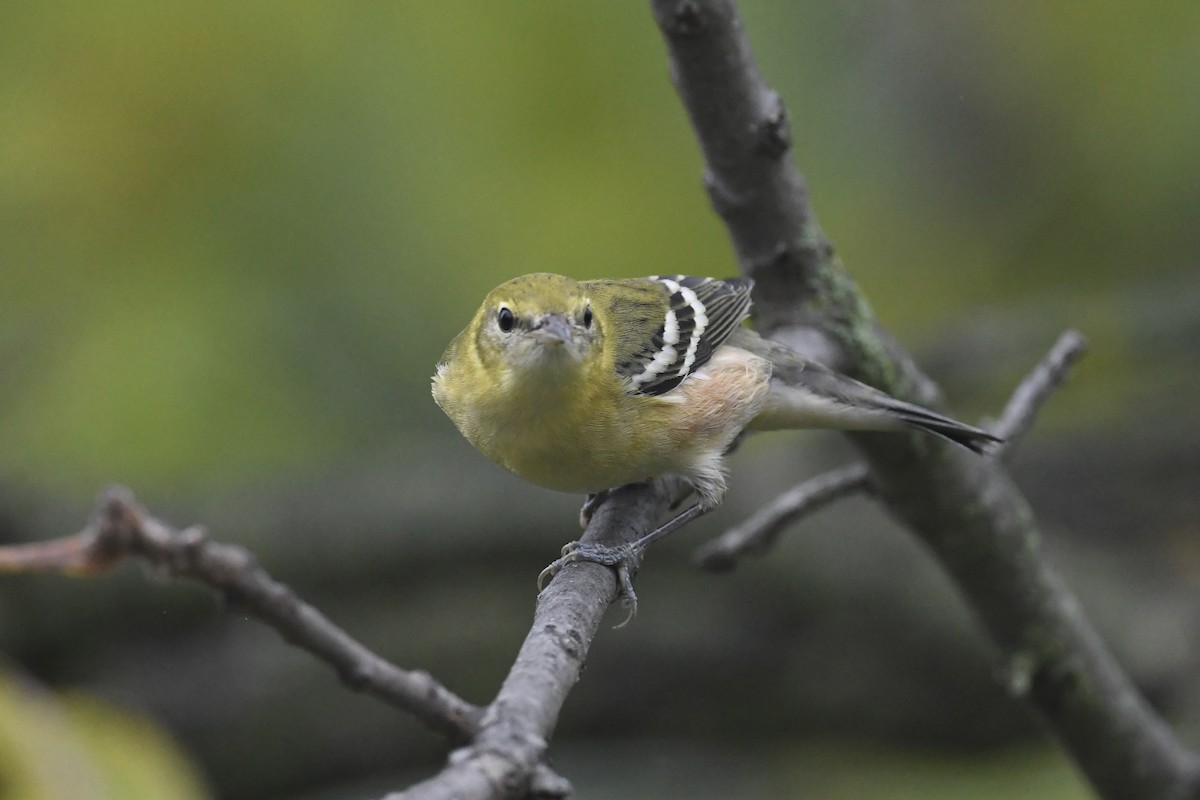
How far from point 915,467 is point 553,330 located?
105 centimetres

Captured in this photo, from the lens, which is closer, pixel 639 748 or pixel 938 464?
pixel 938 464

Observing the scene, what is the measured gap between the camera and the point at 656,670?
547 cm

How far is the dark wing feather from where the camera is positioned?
11.8 ft

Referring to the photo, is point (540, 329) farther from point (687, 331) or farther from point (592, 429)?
point (687, 331)

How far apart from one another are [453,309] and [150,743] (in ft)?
14.3

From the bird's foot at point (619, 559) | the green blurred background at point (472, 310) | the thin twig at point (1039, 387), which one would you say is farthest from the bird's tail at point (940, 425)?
the green blurred background at point (472, 310)

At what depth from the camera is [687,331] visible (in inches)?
153

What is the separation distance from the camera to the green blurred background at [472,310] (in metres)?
5.32

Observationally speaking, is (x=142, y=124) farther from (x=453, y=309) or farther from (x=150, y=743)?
(x=150, y=743)

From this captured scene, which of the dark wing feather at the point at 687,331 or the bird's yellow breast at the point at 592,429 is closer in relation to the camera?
the bird's yellow breast at the point at 592,429

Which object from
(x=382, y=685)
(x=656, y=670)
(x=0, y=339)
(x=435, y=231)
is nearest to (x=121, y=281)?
(x=0, y=339)

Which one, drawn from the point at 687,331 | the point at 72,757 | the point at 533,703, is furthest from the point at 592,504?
the point at 533,703

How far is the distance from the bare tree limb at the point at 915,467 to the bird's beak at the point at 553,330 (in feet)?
1.65

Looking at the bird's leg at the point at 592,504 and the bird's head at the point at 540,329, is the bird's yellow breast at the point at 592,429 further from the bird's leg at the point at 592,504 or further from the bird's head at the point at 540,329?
the bird's leg at the point at 592,504
